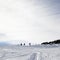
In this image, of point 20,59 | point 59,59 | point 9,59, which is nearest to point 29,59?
point 20,59

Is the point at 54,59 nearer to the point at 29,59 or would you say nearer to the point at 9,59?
the point at 29,59

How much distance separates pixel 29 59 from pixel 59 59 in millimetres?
1552

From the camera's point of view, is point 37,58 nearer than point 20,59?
No

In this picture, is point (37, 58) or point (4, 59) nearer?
point (4, 59)

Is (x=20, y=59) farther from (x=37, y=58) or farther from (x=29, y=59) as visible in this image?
(x=37, y=58)

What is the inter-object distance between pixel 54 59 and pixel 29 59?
130 centimetres

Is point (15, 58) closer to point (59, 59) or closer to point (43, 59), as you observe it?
point (43, 59)

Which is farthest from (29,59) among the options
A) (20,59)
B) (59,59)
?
(59,59)

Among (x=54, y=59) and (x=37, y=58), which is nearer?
(x=54, y=59)

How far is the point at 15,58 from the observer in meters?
7.83

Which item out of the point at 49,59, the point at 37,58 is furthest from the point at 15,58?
the point at 49,59

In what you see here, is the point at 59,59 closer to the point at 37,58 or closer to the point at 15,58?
the point at 37,58

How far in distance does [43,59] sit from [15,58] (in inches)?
59.4

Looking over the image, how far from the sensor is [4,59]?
25.1 ft
